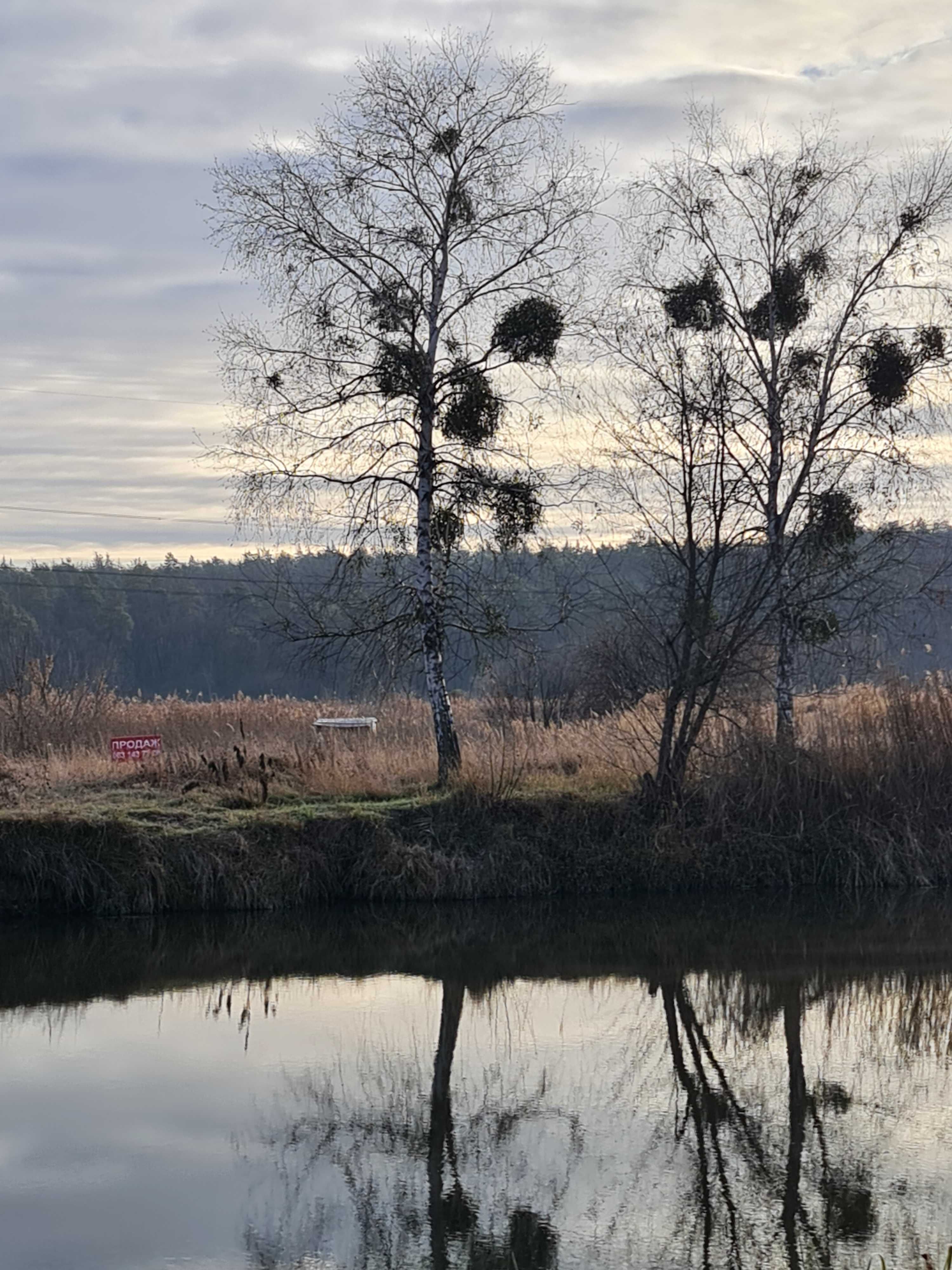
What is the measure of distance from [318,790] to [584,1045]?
6.71m

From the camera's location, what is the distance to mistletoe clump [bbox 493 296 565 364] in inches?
652

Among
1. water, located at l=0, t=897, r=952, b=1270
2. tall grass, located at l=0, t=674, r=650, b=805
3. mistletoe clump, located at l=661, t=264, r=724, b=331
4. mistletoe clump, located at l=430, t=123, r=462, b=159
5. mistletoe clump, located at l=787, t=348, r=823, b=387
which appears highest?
mistletoe clump, located at l=430, t=123, r=462, b=159

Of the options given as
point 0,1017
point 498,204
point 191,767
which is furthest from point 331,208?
point 0,1017

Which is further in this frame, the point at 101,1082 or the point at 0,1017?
the point at 0,1017

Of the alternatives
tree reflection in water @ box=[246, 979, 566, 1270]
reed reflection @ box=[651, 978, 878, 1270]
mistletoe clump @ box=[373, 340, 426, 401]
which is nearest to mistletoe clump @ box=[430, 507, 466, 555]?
mistletoe clump @ box=[373, 340, 426, 401]

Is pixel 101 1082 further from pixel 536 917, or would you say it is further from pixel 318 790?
pixel 318 790

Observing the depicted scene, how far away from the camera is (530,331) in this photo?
16609 mm

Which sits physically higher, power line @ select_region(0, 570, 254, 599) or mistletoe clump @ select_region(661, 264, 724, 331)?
mistletoe clump @ select_region(661, 264, 724, 331)

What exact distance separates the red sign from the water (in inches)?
155

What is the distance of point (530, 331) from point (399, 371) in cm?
158

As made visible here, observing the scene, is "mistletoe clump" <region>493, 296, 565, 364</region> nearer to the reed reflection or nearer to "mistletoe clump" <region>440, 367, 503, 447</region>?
"mistletoe clump" <region>440, 367, 503, 447</region>

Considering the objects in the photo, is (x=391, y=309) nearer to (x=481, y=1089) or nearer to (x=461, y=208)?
(x=461, y=208)

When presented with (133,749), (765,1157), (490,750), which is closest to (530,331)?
(490,750)

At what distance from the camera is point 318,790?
16375 millimetres
